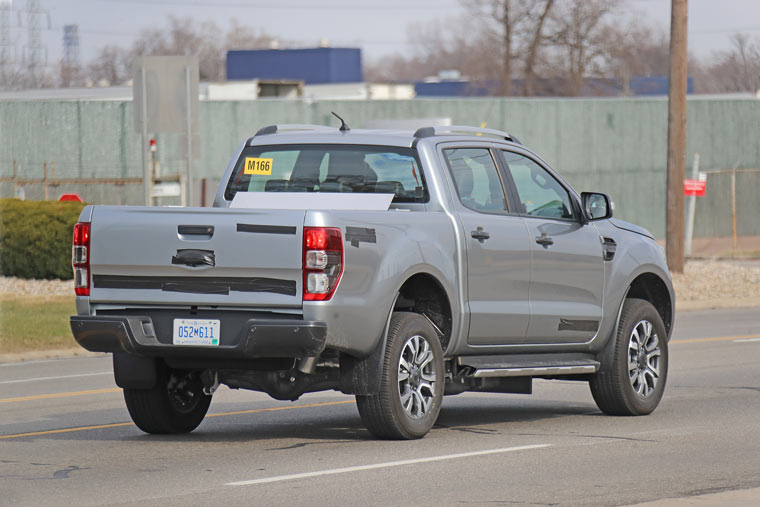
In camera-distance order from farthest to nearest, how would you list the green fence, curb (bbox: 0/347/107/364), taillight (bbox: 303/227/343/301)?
the green fence, curb (bbox: 0/347/107/364), taillight (bbox: 303/227/343/301)

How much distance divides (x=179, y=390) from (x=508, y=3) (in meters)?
58.8

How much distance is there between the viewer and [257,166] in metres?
10.4

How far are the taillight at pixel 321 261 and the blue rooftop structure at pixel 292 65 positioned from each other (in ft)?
248

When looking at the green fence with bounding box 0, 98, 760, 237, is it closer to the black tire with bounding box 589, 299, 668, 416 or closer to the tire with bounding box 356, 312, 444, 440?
the black tire with bounding box 589, 299, 668, 416

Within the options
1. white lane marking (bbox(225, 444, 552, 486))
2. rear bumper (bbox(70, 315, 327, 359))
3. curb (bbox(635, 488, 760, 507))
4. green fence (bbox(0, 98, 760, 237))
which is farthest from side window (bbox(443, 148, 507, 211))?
green fence (bbox(0, 98, 760, 237))

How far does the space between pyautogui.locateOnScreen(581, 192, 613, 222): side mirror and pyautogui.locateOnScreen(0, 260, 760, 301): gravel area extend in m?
13.3

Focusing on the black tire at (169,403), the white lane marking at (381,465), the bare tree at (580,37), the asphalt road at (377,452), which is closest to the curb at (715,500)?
the asphalt road at (377,452)

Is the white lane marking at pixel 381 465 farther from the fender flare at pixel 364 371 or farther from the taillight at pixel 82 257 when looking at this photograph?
the taillight at pixel 82 257

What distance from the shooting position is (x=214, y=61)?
11725 cm

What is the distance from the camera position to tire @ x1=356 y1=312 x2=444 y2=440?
29.6 ft

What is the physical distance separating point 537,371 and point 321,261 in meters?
2.44

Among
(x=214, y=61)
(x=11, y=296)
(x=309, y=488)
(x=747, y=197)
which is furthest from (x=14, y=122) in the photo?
(x=214, y=61)

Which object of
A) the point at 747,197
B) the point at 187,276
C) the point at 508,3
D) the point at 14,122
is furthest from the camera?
the point at 508,3

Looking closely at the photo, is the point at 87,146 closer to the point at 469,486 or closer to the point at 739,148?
the point at 739,148
